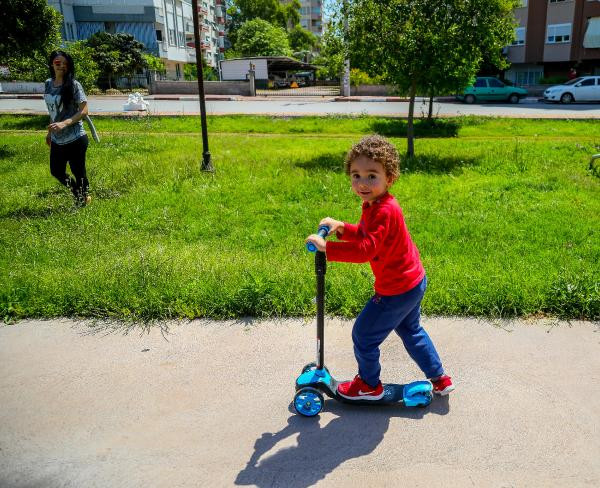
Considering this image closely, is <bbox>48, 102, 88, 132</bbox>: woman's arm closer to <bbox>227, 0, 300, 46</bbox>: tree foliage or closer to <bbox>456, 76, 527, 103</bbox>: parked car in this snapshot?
<bbox>456, 76, 527, 103</bbox>: parked car

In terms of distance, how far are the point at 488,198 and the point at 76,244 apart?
549cm

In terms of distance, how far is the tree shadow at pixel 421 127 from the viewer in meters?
15.8

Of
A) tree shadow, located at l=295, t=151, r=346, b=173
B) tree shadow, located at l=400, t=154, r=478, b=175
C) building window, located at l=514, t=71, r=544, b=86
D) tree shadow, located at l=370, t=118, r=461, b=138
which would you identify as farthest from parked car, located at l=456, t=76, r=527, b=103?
tree shadow, located at l=295, t=151, r=346, b=173

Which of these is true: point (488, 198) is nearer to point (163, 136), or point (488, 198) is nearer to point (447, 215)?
point (447, 215)

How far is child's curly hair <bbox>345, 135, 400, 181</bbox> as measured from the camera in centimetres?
267

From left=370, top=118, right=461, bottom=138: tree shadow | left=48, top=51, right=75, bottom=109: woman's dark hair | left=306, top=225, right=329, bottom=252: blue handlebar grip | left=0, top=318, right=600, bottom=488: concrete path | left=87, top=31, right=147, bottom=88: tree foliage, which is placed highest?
left=87, top=31, right=147, bottom=88: tree foliage

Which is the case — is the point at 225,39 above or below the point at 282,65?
above

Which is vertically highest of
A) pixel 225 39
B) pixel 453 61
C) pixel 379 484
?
pixel 225 39

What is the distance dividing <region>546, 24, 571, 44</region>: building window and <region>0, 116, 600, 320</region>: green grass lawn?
3652cm

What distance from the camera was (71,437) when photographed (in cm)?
280

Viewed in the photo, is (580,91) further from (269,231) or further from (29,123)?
(269,231)

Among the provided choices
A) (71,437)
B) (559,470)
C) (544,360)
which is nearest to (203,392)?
(71,437)

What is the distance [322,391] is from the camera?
10.0ft

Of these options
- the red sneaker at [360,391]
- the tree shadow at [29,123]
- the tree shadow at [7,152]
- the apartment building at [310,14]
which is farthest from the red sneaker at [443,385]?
the apartment building at [310,14]
